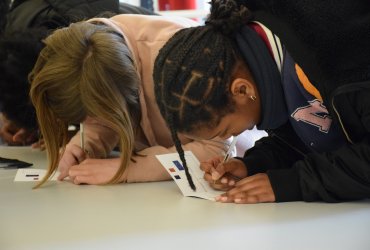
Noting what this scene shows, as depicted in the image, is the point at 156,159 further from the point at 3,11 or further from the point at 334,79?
the point at 3,11

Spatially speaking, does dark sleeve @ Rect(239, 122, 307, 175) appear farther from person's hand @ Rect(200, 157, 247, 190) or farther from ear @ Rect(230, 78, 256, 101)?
ear @ Rect(230, 78, 256, 101)

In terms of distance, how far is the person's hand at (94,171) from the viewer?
1.15 m

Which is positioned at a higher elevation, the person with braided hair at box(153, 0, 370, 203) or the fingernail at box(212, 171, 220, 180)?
the person with braided hair at box(153, 0, 370, 203)

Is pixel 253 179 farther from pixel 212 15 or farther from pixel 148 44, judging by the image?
pixel 148 44

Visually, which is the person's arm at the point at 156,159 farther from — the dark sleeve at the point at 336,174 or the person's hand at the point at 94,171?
the dark sleeve at the point at 336,174

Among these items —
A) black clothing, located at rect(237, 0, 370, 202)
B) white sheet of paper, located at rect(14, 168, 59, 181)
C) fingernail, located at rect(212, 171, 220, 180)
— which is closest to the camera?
black clothing, located at rect(237, 0, 370, 202)

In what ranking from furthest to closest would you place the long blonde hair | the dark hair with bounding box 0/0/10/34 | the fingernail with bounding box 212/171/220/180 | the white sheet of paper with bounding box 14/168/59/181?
the dark hair with bounding box 0/0/10/34, the white sheet of paper with bounding box 14/168/59/181, the long blonde hair, the fingernail with bounding box 212/171/220/180

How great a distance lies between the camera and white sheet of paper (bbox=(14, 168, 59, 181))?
1235 millimetres

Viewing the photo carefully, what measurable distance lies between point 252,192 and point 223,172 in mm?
97

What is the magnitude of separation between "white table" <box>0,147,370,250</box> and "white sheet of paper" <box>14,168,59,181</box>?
0.18 meters

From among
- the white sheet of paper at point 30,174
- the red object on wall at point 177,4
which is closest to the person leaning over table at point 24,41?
the white sheet of paper at point 30,174

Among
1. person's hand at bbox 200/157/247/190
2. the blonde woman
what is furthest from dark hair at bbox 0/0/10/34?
person's hand at bbox 200/157/247/190

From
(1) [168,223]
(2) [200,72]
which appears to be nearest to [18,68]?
(2) [200,72]

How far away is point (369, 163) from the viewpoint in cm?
84
